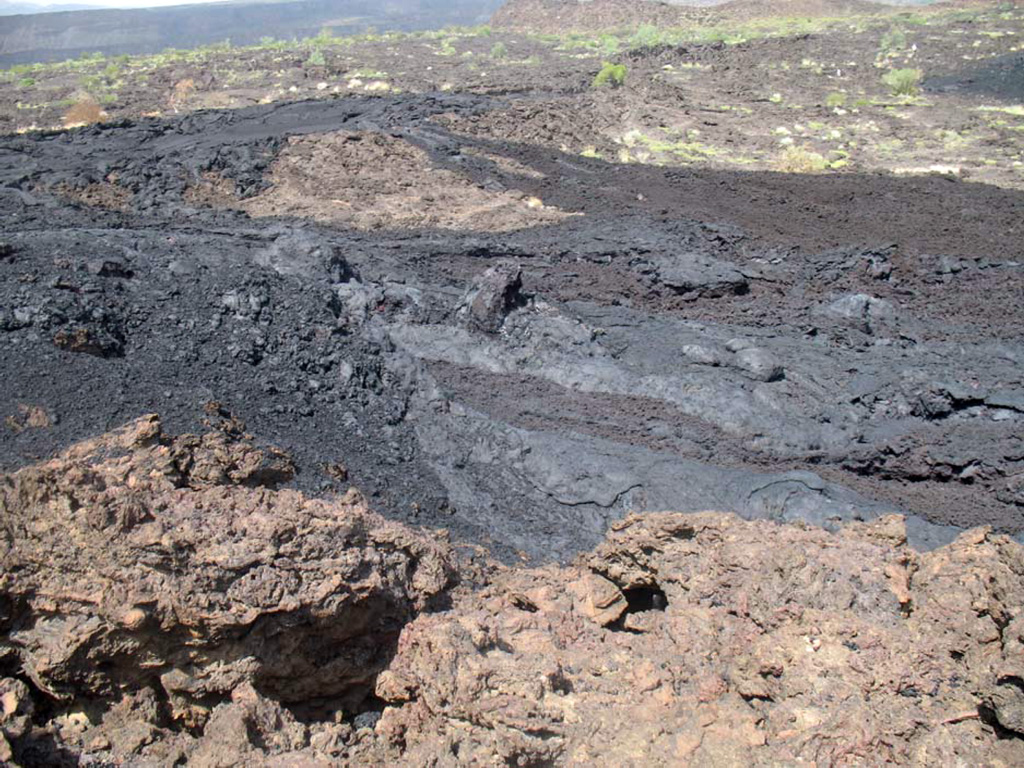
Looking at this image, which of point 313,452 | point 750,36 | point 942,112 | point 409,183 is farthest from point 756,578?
point 750,36

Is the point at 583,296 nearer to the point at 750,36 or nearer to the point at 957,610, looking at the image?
the point at 957,610

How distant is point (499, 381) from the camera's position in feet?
27.6

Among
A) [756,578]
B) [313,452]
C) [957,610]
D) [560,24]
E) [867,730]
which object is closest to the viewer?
[867,730]

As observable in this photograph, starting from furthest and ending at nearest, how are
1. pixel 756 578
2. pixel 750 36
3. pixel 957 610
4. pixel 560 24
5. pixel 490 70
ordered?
pixel 560 24, pixel 750 36, pixel 490 70, pixel 756 578, pixel 957 610

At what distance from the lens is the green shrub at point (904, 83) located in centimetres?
2009

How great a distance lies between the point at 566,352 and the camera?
28.7ft

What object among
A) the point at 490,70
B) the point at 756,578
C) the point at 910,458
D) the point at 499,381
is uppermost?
the point at 490,70

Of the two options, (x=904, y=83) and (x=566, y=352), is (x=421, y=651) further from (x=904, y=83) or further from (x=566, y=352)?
(x=904, y=83)

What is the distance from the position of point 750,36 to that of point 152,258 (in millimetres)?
28109

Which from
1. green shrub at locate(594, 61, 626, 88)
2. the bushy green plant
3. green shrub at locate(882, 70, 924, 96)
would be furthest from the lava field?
the bushy green plant

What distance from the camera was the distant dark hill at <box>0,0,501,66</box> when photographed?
4606 centimetres

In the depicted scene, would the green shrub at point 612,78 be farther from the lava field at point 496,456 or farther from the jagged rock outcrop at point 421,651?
the jagged rock outcrop at point 421,651

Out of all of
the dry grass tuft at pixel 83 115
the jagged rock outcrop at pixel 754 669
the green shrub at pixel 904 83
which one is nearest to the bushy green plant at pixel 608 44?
the green shrub at pixel 904 83

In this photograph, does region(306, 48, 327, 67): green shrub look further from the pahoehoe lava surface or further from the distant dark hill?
the distant dark hill
